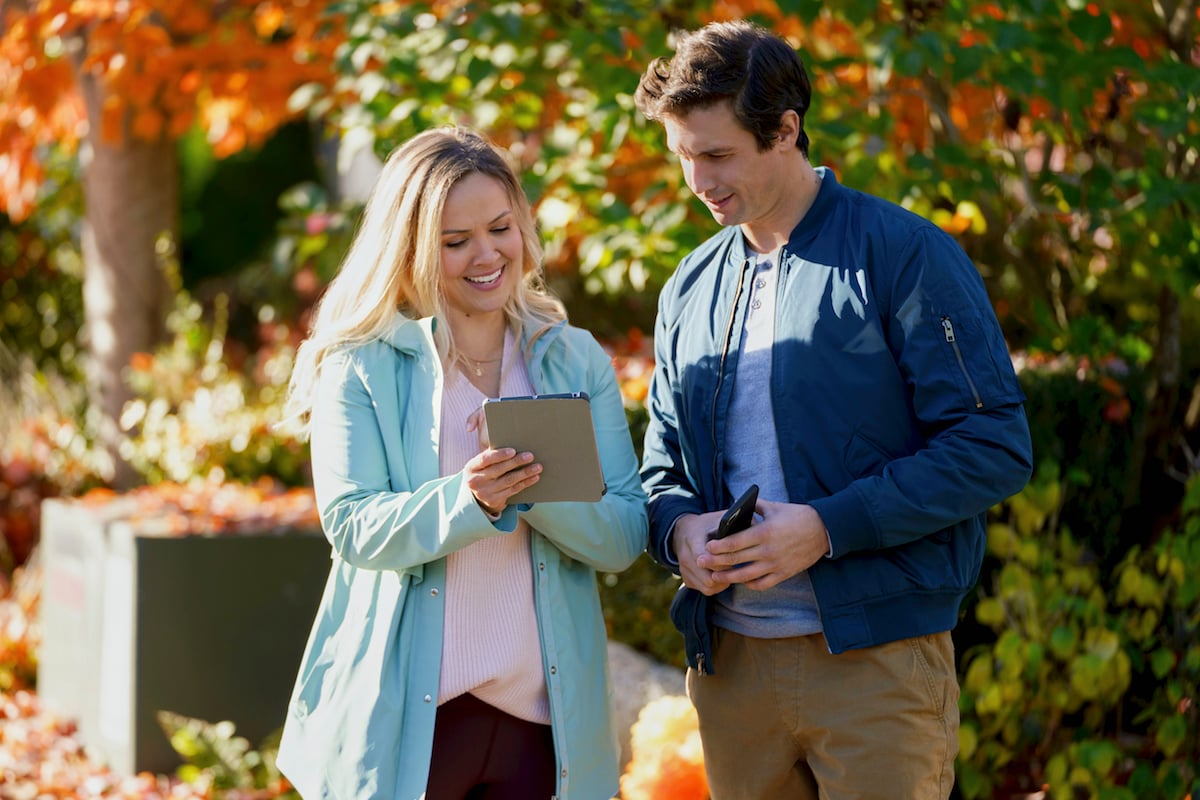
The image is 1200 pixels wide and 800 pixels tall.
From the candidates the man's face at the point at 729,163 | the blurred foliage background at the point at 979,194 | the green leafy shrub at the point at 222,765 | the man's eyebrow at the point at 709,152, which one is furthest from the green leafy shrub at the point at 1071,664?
the green leafy shrub at the point at 222,765

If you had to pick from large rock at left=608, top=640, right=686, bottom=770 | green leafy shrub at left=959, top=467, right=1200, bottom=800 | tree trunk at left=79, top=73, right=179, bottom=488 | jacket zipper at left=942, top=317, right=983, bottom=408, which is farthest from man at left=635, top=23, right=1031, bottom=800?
tree trunk at left=79, top=73, right=179, bottom=488

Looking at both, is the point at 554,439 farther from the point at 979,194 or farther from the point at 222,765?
the point at 222,765

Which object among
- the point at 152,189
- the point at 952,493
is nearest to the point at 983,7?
the point at 952,493

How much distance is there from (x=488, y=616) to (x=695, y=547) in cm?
43

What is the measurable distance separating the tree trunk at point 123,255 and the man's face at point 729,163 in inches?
253

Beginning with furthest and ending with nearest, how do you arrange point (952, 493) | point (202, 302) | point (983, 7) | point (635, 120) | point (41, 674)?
1. point (202, 302)
2. point (41, 674)
3. point (983, 7)
4. point (635, 120)
5. point (952, 493)

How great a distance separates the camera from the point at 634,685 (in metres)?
4.48

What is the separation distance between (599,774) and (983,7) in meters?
3.24

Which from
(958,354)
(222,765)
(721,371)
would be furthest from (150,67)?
(958,354)

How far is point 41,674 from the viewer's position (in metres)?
6.11

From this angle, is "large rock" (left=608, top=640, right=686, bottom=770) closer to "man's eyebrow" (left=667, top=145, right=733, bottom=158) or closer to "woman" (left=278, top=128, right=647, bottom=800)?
"woman" (left=278, top=128, right=647, bottom=800)

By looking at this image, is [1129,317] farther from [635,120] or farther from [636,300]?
[636,300]

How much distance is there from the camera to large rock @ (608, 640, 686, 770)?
14.5 feet

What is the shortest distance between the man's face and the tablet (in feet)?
1.51
